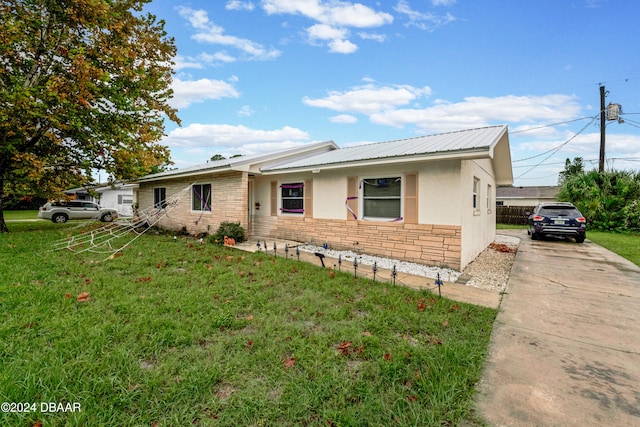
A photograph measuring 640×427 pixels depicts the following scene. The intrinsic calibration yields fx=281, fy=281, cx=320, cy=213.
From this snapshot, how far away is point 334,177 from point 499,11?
7276 millimetres

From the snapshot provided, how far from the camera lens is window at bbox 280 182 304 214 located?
9.97m

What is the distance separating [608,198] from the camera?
15531 mm

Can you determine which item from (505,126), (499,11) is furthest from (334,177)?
(499,11)

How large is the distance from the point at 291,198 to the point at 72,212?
18.0 m

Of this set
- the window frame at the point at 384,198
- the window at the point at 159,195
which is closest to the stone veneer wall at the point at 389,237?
the window frame at the point at 384,198

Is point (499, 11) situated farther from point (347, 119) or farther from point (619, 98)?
point (619, 98)

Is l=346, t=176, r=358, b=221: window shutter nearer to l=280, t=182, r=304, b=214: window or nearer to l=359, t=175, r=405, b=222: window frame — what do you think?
l=359, t=175, r=405, b=222: window frame

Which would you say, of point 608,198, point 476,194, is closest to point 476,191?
point 476,194

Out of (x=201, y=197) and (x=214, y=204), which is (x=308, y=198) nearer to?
(x=214, y=204)

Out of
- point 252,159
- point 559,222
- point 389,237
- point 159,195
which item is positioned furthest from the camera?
point 159,195

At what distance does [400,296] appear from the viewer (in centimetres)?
453

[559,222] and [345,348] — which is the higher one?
[559,222]

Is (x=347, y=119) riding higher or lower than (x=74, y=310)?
higher

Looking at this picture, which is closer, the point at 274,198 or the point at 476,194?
the point at 476,194
